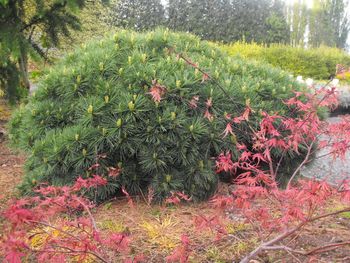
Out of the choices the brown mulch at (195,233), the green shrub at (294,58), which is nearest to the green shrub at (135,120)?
the brown mulch at (195,233)

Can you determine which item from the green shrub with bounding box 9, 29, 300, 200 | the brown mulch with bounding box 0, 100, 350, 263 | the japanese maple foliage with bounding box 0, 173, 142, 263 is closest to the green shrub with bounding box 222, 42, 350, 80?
the green shrub with bounding box 9, 29, 300, 200

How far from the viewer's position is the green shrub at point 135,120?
328 centimetres

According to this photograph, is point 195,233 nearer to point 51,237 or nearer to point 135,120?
point 135,120

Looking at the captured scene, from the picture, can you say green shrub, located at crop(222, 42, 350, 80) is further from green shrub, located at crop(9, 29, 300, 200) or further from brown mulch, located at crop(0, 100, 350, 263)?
brown mulch, located at crop(0, 100, 350, 263)

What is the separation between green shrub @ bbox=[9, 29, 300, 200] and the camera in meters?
3.28

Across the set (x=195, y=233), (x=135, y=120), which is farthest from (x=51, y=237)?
(x=135, y=120)

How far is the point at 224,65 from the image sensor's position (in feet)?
13.0

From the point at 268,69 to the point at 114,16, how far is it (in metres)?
17.5

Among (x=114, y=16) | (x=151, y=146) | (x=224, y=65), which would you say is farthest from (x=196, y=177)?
(x=114, y=16)

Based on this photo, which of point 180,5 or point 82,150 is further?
point 180,5

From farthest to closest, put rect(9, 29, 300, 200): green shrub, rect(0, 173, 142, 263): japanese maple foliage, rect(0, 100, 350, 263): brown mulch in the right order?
rect(9, 29, 300, 200): green shrub < rect(0, 100, 350, 263): brown mulch < rect(0, 173, 142, 263): japanese maple foliage

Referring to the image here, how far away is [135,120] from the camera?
127 inches

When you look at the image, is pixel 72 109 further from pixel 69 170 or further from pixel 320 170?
pixel 320 170

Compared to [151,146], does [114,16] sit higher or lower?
higher
